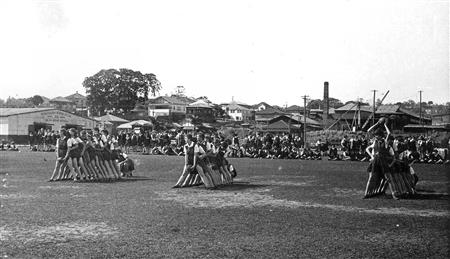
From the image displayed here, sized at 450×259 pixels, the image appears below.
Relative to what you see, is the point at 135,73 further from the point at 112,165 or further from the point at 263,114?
the point at 112,165

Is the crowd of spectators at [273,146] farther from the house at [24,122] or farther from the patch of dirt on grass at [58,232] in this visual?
the patch of dirt on grass at [58,232]

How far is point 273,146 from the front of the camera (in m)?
34.1

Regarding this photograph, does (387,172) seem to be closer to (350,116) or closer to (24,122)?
(24,122)

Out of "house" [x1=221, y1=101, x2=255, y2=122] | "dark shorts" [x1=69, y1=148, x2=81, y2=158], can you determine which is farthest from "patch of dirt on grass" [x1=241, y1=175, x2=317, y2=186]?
"house" [x1=221, y1=101, x2=255, y2=122]

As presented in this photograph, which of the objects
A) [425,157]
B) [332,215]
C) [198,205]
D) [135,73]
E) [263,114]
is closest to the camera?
[332,215]

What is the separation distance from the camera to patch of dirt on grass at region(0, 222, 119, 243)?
7266 mm

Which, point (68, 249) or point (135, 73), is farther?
point (135, 73)

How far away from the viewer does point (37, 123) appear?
50.2m

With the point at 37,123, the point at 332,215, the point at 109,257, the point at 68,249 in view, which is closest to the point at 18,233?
the point at 68,249

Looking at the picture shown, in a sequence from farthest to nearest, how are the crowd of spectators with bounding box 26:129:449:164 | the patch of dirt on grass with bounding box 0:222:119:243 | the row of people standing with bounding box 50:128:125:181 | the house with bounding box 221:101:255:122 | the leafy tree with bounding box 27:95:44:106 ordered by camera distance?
the leafy tree with bounding box 27:95:44:106 < the house with bounding box 221:101:255:122 < the crowd of spectators with bounding box 26:129:449:164 < the row of people standing with bounding box 50:128:125:181 < the patch of dirt on grass with bounding box 0:222:119:243

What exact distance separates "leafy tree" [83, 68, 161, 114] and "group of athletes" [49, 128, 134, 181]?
2895 inches

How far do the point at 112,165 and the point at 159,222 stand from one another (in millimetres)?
9310

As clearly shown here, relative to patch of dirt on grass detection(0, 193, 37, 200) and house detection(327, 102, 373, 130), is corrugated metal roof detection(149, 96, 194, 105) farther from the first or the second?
patch of dirt on grass detection(0, 193, 37, 200)

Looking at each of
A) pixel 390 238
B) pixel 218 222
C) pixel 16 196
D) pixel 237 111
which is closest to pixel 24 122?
pixel 16 196
